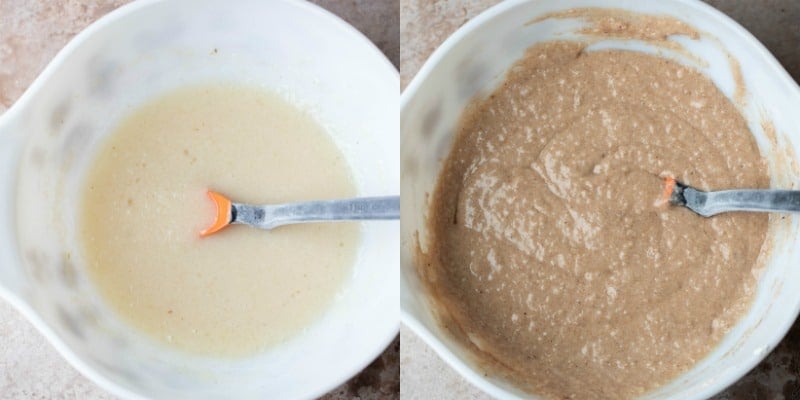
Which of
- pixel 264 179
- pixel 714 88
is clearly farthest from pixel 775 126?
pixel 264 179

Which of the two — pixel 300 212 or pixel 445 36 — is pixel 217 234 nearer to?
pixel 300 212

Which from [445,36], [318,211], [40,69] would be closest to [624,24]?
[445,36]

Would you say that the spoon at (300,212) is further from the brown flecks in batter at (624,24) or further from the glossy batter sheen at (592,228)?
the brown flecks in batter at (624,24)

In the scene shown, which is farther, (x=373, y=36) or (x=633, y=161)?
(x=373, y=36)

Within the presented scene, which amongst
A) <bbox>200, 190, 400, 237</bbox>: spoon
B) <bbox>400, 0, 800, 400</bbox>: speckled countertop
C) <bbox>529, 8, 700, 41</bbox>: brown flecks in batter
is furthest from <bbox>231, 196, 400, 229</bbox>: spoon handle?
<bbox>529, 8, 700, 41</bbox>: brown flecks in batter

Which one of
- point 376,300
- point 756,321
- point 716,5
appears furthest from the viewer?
point 376,300

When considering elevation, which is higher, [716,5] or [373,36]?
[716,5]

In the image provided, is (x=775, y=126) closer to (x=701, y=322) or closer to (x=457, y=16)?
(x=701, y=322)

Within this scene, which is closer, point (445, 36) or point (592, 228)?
point (592, 228)
